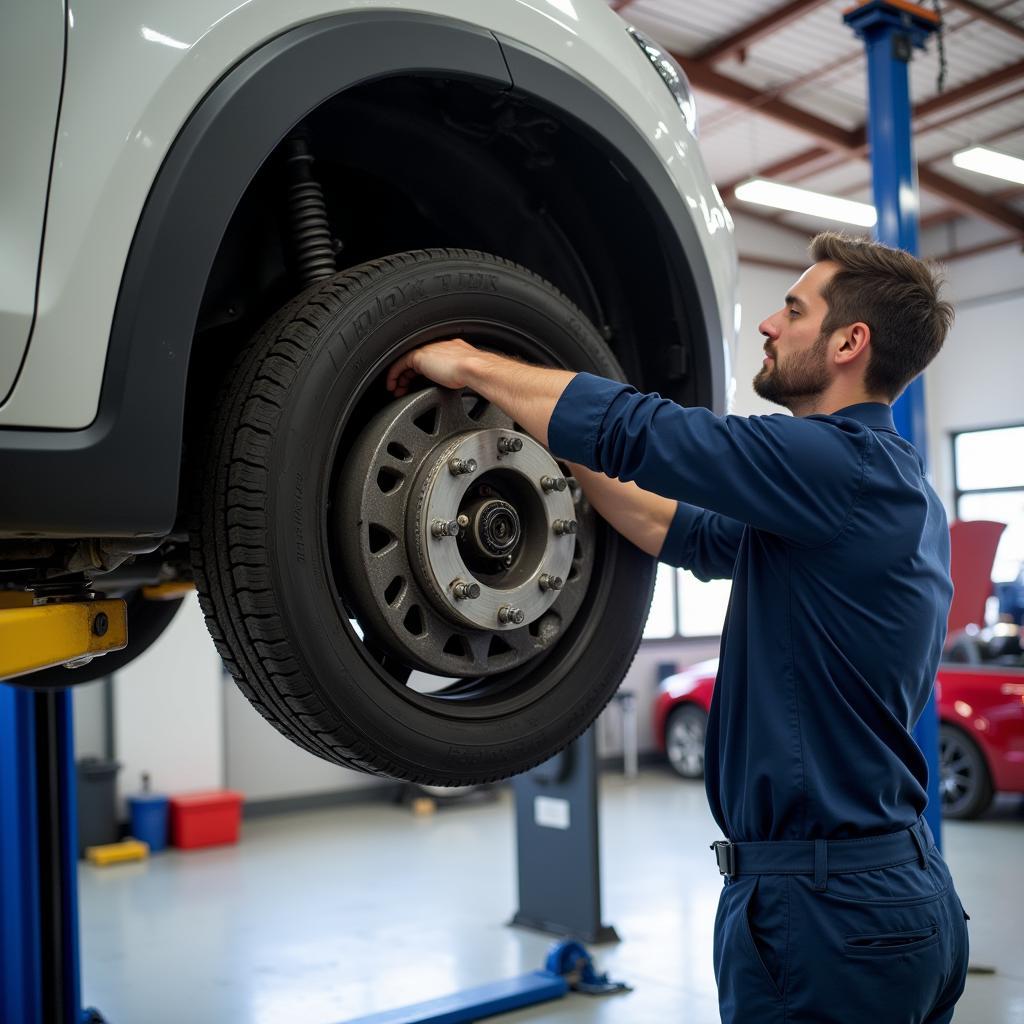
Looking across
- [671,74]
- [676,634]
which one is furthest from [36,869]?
[676,634]

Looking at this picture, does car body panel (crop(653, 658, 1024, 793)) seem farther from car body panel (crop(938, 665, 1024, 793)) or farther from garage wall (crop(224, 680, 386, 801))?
garage wall (crop(224, 680, 386, 801))

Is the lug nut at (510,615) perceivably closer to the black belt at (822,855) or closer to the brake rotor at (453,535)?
the brake rotor at (453,535)

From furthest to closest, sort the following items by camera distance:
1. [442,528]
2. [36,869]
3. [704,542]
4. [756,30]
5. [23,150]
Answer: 1. [756,30]
2. [36,869]
3. [704,542]
4. [442,528]
5. [23,150]

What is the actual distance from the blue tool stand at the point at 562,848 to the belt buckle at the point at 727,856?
296cm

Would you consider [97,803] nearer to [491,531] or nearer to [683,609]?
[683,609]

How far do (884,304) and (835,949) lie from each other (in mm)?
963

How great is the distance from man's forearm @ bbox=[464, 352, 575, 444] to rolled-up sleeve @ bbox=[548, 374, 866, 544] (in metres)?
0.02

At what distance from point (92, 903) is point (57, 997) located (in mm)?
2504

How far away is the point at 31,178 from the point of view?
3.72 ft

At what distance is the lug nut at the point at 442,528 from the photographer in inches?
57.6

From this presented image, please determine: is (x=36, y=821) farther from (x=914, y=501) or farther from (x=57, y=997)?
(x=914, y=501)

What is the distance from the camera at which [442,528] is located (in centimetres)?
147

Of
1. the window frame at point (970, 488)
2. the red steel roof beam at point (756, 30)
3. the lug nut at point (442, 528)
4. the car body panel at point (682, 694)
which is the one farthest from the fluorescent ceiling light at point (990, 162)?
the lug nut at point (442, 528)

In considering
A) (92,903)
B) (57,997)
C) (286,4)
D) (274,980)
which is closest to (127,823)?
(92,903)
